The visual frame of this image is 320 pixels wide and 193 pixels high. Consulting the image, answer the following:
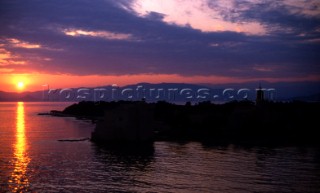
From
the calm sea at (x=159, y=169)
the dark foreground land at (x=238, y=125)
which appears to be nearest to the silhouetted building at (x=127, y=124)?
the dark foreground land at (x=238, y=125)

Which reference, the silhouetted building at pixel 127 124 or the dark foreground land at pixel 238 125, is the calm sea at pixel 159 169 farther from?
the dark foreground land at pixel 238 125

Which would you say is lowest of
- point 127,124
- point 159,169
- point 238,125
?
point 159,169

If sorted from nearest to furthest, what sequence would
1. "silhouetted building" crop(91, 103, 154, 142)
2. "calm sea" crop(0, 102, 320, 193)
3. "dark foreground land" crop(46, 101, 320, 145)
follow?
"calm sea" crop(0, 102, 320, 193) → "silhouetted building" crop(91, 103, 154, 142) → "dark foreground land" crop(46, 101, 320, 145)

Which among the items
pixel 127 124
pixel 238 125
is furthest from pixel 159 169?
pixel 238 125

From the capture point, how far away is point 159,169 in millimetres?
43562

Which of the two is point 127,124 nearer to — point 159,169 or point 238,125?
point 159,169

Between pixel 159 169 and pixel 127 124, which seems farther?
pixel 127 124

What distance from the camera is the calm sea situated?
1364 inches

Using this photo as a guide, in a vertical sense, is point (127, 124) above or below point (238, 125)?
above

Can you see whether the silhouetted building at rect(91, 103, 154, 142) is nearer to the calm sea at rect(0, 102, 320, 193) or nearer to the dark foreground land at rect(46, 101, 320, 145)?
the dark foreground land at rect(46, 101, 320, 145)

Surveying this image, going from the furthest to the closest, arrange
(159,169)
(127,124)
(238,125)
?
1. (238,125)
2. (127,124)
3. (159,169)

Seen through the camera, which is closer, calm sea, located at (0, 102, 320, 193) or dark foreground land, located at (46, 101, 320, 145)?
calm sea, located at (0, 102, 320, 193)

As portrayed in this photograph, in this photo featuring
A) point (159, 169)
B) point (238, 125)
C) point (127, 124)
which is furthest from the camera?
point (238, 125)

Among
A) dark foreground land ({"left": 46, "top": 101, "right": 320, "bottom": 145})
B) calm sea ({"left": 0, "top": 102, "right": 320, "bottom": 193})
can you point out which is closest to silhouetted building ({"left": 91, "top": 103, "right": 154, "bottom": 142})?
dark foreground land ({"left": 46, "top": 101, "right": 320, "bottom": 145})
